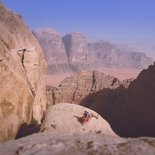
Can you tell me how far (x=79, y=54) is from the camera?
12719 centimetres

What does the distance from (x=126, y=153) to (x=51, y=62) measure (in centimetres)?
11152

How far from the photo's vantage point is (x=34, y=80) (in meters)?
19.1

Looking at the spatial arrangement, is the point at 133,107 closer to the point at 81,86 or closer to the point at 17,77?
the point at 81,86

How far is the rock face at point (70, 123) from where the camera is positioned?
1498 centimetres

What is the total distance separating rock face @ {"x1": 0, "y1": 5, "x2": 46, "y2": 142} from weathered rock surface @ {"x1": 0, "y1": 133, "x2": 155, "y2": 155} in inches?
279

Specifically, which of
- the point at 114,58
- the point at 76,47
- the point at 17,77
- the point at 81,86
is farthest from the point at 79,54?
the point at 17,77

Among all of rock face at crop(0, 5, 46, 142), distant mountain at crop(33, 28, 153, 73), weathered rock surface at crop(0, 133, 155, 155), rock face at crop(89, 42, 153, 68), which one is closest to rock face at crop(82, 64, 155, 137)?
rock face at crop(0, 5, 46, 142)

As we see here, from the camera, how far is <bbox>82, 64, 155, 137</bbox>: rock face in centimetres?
2745

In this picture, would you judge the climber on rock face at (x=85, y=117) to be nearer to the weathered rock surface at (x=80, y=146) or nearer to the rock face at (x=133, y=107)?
the weathered rock surface at (x=80, y=146)

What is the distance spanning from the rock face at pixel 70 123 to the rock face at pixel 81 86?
62.2 feet

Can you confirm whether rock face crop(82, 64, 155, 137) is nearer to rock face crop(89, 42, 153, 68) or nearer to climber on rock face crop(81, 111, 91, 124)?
climber on rock face crop(81, 111, 91, 124)

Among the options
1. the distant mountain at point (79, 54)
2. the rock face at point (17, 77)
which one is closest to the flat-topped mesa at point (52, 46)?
the distant mountain at point (79, 54)

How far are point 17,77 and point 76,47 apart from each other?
11350 cm

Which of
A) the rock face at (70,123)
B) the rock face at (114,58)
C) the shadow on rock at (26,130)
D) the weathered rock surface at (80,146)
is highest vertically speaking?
the weathered rock surface at (80,146)
